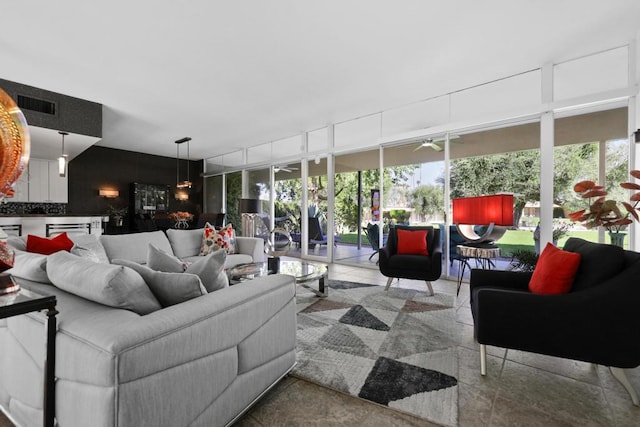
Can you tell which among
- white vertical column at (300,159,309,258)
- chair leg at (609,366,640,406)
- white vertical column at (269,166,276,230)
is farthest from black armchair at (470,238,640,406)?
white vertical column at (269,166,276,230)

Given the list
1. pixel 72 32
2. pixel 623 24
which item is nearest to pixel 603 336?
pixel 623 24

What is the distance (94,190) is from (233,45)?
23.7 feet

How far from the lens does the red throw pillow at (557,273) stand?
6.10ft

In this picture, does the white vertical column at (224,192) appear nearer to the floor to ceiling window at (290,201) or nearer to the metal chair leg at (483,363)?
the floor to ceiling window at (290,201)

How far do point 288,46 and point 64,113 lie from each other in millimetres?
3836

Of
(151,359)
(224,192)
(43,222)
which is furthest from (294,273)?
(224,192)

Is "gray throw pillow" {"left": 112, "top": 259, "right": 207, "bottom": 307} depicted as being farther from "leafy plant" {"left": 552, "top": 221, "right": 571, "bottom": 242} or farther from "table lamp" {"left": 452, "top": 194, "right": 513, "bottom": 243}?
"leafy plant" {"left": 552, "top": 221, "right": 571, "bottom": 242}

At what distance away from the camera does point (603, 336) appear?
1.63m

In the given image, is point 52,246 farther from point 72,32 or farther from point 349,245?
point 349,245

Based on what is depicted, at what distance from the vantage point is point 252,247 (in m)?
4.66

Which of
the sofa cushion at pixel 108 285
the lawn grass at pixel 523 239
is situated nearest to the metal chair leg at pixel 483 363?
the sofa cushion at pixel 108 285

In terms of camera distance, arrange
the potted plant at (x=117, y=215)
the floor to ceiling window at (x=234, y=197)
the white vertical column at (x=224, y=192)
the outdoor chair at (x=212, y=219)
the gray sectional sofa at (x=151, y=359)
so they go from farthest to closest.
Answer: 1. the white vertical column at (x=224, y=192)
2. the floor to ceiling window at (x=234, y=197)
3. the potted plant at (x=117, y=215)
4. the outdoor chair at (x=212, y=219)
5. the gray sectional sofa at (x=151, y=359)

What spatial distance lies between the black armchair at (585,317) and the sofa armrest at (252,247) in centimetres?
334

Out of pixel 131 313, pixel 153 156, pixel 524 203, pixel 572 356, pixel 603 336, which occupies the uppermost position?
pixel 153 156
